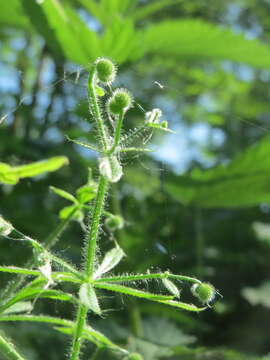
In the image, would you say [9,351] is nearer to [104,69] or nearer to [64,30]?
[104,69]

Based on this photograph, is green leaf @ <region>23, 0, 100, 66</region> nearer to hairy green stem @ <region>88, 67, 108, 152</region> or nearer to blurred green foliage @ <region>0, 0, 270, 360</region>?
blurred green foliage @ <region>0, 0, 270, 360</region>

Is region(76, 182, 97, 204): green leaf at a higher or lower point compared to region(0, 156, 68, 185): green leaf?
higher

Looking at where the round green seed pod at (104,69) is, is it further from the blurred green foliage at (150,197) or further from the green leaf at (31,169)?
the blurred green foliage at (150,197)

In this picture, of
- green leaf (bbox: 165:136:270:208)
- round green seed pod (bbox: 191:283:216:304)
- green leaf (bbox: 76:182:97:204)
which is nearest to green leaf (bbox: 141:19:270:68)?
green leaf (bbox: 165:136:270:208)

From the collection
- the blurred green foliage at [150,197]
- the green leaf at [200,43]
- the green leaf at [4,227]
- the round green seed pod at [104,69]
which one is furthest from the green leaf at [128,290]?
the green leaf at [200,43]

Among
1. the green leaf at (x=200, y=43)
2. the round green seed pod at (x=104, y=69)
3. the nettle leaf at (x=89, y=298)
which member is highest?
the green leaf at (x=200, y=43)

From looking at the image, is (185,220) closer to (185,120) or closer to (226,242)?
(226,242)
